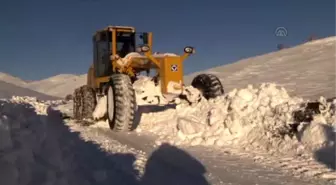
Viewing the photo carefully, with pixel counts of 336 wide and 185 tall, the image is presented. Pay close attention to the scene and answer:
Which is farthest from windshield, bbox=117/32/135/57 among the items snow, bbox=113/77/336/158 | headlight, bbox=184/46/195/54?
snow, bbox=113/77/336/158

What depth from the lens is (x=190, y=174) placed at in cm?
444

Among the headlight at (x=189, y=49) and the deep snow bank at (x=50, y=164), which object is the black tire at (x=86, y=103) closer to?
the headlight at (x=189, y=49)

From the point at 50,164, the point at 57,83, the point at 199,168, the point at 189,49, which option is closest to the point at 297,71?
the point at 189,49

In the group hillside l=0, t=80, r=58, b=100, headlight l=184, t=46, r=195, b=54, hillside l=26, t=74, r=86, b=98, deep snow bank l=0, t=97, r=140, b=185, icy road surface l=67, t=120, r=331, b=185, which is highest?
hillside l=26, t=74, r=86, b=98

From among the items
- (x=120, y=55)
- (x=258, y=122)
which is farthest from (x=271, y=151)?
(x=120, y=55)

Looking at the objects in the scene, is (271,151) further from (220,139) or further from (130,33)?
(130,33)

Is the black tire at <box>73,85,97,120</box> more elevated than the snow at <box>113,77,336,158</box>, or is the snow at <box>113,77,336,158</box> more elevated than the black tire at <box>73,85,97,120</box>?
the black tire at <box>73,85,97,120</box>

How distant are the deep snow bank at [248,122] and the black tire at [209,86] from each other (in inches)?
24.3

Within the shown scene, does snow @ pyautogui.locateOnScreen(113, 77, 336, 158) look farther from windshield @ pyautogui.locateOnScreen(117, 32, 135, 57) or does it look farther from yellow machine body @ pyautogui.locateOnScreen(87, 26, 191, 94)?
windshield @ pyautogui.locateOnScreen(117, 32, 135, 57)

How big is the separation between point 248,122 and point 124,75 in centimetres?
274

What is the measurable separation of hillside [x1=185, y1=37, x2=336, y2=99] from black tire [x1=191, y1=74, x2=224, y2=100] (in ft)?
19.6

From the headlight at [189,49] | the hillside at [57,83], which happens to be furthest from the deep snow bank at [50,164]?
the hillside at [57,83]

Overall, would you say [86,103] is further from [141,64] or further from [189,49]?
[189,49]

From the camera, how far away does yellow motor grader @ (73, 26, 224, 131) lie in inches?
296
